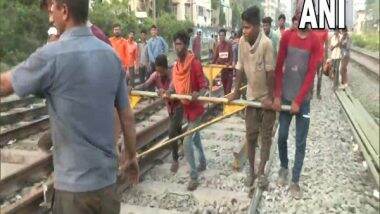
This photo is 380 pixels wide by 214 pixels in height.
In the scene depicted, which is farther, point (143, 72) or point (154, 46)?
point (143, 72)

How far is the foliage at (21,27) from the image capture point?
1862cm

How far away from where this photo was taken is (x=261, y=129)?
5586mm

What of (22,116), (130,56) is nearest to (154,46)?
(130,56)

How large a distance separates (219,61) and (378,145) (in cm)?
912

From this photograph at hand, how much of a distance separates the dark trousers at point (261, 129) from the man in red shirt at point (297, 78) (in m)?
0.19

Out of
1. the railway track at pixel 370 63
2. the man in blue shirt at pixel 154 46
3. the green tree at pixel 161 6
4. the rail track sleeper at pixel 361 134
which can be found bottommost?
the rail track sleeper at pixel 361 134

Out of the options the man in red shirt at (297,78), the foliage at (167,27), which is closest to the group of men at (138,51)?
the man in red shirt at (297,78)

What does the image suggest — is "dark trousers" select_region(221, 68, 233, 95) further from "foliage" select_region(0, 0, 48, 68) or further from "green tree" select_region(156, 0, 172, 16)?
"green tree" select_region(156, 0, 172, 16)

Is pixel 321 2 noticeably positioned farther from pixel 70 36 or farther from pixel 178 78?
pixel 70 36

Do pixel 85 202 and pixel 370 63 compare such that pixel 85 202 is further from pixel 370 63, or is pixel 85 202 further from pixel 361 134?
pixel 370 63

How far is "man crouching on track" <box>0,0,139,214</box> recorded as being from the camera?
2385mm

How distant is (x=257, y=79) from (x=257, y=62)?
19cm

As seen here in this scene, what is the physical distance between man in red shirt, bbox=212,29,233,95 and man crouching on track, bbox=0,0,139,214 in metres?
8.93

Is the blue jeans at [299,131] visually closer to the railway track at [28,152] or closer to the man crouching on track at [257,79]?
the man crouching on track at [257,79]
